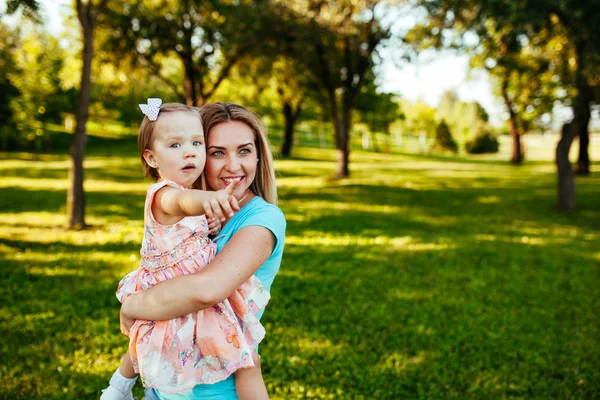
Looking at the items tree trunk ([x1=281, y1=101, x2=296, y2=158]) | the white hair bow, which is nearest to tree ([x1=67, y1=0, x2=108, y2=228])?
the white hair bow

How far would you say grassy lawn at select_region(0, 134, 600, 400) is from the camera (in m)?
4.45

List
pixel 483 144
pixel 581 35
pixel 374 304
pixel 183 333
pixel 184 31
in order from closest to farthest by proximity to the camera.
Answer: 1. pixel 183 333
2. pixel 374 304
3. pixel 581 35
4. pixel 184 31
5. pixel 483 144

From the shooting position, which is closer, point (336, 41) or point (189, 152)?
point (189, 152)

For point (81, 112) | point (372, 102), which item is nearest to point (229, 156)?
point (81, 112)

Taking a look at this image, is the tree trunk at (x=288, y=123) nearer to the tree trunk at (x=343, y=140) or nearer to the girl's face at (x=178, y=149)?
the tree trunk at (x=343, y=140)

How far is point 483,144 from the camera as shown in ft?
179

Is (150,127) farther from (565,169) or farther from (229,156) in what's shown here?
(565,169)

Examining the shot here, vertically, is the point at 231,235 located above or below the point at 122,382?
above

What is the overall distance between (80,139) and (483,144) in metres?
51.5

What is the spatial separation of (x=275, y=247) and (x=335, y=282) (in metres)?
5.44

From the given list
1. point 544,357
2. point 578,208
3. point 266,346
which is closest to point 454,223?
point 578,208

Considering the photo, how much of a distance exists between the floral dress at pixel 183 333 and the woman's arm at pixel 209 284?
106 mm

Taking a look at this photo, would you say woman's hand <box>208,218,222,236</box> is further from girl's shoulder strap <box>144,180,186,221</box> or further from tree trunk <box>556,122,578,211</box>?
tree trunk <box>556,122,578,211</box>

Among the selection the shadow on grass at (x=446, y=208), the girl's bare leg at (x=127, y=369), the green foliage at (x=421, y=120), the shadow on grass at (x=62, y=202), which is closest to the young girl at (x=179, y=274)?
the girl's bare leg at (x=127, y=369)
